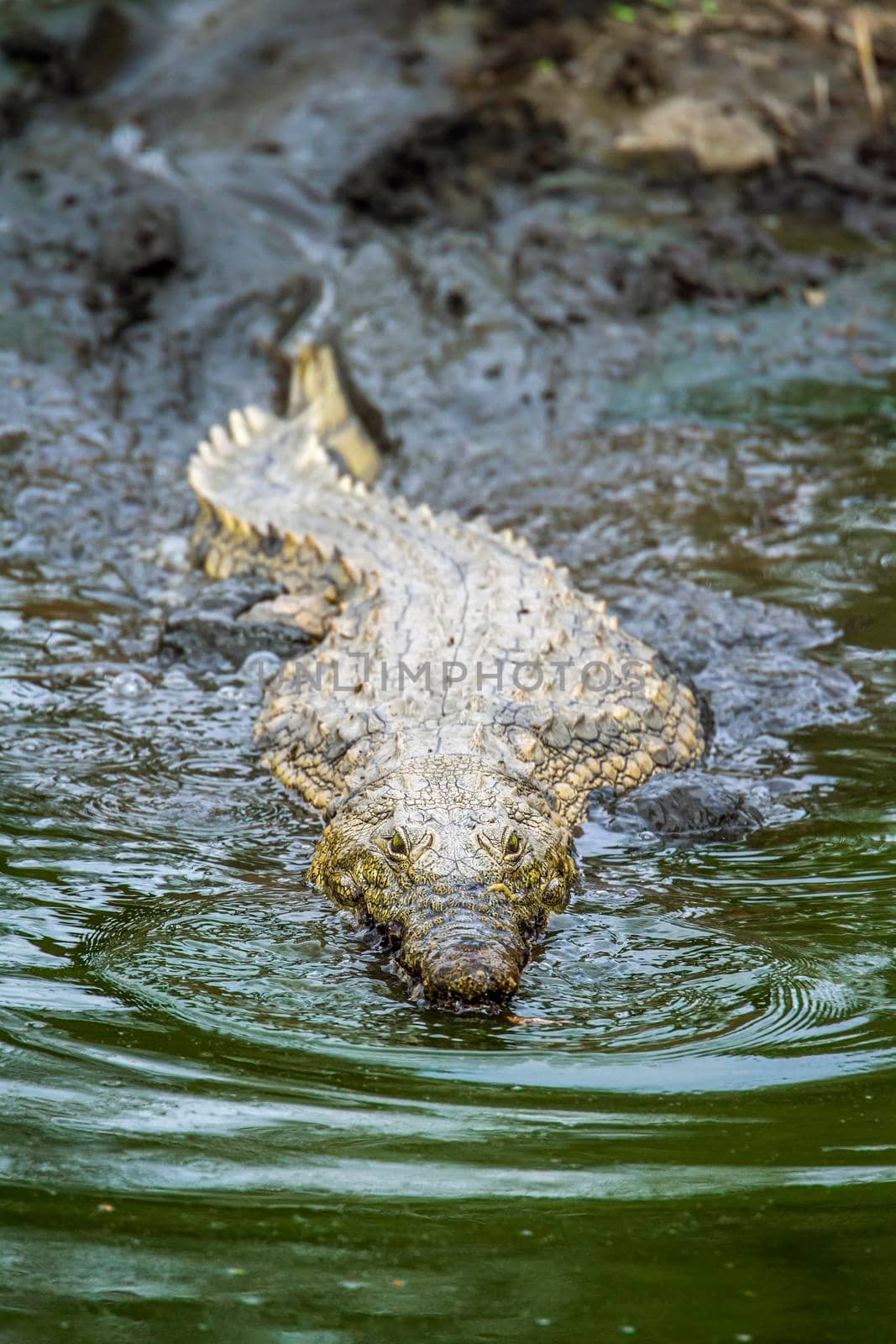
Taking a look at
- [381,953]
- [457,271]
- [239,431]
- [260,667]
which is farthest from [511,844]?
[457,271]

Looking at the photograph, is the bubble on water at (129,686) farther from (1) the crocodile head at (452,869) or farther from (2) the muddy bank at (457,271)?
(1) the crocodile head at (452,869)

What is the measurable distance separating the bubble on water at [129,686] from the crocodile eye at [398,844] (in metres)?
1.78

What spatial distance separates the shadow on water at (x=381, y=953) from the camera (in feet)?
6.83

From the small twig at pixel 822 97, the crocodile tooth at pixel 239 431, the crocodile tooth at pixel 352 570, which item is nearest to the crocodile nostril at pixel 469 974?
the crocodile tooth at pixel 352 570

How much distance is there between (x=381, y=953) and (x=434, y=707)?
101cm

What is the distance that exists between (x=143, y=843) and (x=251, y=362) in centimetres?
502

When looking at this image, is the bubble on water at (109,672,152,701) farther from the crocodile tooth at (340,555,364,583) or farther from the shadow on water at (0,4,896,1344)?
the crocodile tooth at (340,555,364,583)

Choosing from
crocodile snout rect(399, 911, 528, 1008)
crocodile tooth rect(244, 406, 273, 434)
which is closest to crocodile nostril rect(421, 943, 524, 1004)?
crocodile snout rect(399, 911, 528, 1008)

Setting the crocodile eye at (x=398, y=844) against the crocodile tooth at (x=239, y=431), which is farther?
the crocodile tooth at (x=239, y=431)

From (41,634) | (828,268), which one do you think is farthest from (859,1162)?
(828,268)

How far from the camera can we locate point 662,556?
616 cm

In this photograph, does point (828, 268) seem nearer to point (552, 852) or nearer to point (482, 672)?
point (482, 672)

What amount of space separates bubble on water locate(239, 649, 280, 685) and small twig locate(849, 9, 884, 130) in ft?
23.0

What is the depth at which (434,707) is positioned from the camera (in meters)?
4.10
